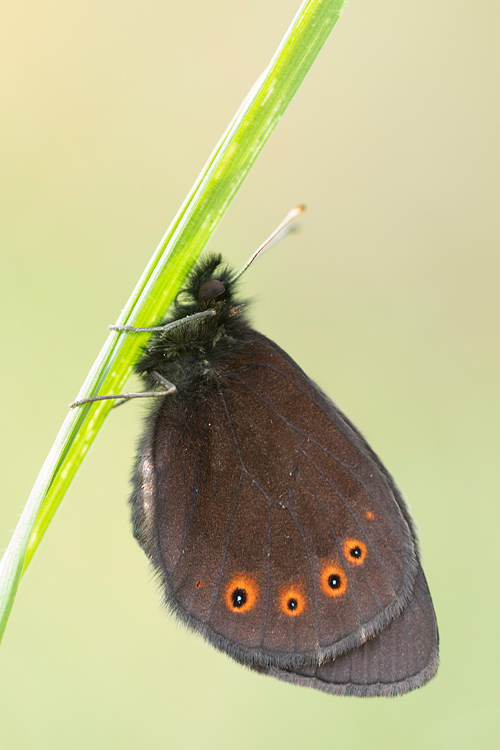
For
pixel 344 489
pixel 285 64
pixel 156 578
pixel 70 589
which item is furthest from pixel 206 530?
pixel 70 589

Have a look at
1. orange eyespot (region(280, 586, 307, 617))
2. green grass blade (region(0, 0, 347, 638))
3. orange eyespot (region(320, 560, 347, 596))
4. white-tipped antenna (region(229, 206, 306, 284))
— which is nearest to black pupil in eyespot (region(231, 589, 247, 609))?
orange eyespot (region(280, 586, 307, 617))

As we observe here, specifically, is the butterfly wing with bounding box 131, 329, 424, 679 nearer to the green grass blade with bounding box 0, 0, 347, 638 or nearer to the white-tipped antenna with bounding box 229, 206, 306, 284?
the white-tipped antenna with bounding box 229, 206, 306, 284

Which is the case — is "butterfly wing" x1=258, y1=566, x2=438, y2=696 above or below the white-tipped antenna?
below

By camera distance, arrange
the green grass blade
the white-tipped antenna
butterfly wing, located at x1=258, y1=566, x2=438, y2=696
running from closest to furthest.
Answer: the green grass blade < the white-tipped antenna < butterfly wing, located at x1=258, y1=566, x2=438, y2=696

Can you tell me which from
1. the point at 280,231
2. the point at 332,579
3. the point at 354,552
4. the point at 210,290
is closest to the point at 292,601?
the point at 332,579

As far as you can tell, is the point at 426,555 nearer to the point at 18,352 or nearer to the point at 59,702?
the point at 59,702

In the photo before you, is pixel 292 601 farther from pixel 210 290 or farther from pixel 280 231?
pixel 280 231
